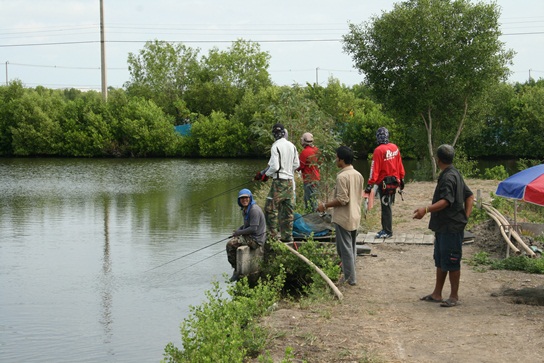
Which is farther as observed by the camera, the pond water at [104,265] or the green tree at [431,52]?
the green tree at [431,52]

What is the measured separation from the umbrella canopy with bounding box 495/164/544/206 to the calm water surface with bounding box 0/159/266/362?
14.4 feet

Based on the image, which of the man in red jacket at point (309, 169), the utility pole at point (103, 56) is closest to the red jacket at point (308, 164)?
the man in red jacket at point (309, 169)

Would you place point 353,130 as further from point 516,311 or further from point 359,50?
point 516,311

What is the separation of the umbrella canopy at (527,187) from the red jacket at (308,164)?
15.4ft

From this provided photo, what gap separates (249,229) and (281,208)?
1.96 feet

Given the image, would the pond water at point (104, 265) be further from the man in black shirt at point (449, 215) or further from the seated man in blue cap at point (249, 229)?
the man in black shirt at point (449, 215)

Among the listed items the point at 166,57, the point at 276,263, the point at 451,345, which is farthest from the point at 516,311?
the point at 166,57

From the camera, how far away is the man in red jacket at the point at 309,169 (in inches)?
532

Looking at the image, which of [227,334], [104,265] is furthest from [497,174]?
[227,334]

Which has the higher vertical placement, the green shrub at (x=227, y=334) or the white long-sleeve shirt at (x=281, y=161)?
the white long-sleeve shirt at (x=281, y=161)

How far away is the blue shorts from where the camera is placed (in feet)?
27.0

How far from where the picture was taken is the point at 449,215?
8219 mm

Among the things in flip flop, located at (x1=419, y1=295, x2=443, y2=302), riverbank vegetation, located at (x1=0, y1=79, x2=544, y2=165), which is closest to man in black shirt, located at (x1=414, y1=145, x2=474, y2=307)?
flip flop, located at (x1=419, y1=295, x2=443, y2=302)

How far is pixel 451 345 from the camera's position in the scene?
22.8 feet
